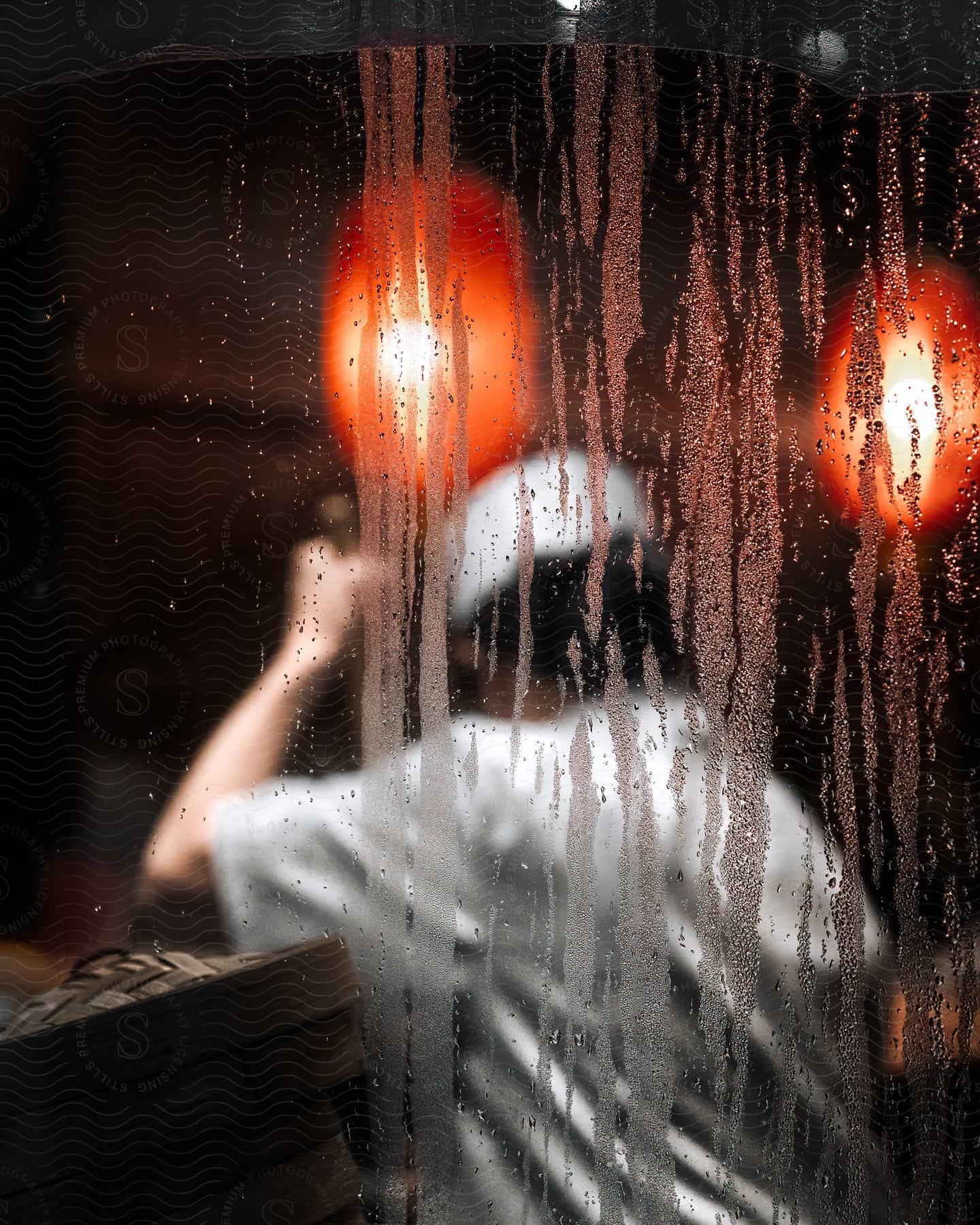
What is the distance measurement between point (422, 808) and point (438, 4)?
1.78 ft

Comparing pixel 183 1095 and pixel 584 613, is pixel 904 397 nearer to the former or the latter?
pixel 584 613

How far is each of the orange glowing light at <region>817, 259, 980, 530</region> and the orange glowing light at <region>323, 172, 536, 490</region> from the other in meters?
0.22

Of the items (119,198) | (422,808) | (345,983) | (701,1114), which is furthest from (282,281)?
(701,1114)

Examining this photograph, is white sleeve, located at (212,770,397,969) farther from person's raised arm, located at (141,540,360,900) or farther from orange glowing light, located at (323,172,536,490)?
orange glowing light, located at (323,172,536,490)

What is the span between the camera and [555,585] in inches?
24.5

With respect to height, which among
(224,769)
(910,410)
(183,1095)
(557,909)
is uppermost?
(910,410)

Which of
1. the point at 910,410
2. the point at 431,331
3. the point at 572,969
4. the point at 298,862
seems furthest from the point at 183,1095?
the point at 910,410

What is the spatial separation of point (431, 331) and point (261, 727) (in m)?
0.29

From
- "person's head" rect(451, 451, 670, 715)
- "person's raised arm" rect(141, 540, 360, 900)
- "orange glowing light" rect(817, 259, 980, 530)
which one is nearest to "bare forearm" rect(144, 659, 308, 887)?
"person's raised arm" rect(141, 540, 360, 900)

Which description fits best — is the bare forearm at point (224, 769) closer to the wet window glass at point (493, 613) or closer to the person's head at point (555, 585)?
the wet window glass at point (493, 613)

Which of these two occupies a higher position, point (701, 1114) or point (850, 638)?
point (850, 638)

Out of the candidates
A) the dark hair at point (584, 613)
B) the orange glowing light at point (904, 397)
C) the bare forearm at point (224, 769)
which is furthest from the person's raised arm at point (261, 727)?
the orange glowing light at point (904, 397)

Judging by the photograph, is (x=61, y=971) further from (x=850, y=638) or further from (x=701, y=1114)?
(x=850, y=638)

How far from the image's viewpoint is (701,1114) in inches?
24.4
